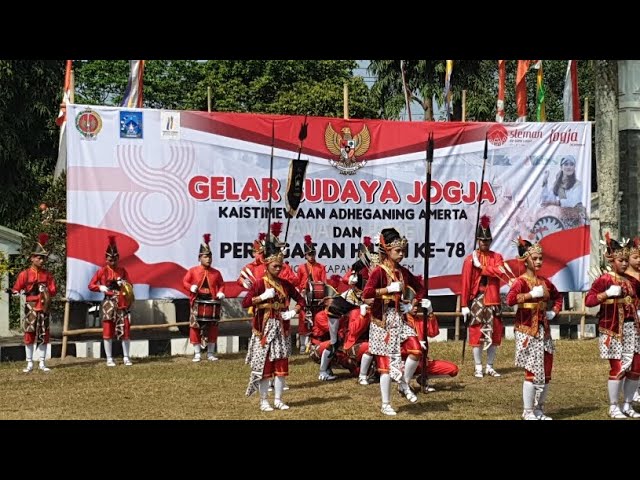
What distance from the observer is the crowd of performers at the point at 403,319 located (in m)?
8.72

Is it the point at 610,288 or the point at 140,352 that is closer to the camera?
the point at 610,288

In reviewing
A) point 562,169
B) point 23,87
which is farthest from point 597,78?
point 23,87

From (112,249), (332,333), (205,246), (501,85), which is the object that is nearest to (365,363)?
(332,333)

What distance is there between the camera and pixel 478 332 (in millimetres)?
11867

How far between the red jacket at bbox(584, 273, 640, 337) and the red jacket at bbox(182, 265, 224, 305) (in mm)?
6475

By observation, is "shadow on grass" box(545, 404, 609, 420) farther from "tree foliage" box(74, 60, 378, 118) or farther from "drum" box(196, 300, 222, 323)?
"tree foliage" box(74, 60, 378, 118)

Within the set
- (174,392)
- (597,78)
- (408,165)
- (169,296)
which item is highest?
(597,78)

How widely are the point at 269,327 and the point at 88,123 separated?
6.25 meters

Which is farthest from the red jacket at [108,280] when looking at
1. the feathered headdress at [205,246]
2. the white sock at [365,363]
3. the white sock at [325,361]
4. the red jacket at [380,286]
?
the red jacket at [380,286]

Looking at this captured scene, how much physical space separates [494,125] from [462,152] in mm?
732

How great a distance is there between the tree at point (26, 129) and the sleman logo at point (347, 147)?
11.0m

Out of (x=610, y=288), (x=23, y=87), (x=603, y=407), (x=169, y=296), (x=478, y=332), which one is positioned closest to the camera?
(x=610, y=288)

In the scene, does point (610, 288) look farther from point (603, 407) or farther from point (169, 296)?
point (169, 296)

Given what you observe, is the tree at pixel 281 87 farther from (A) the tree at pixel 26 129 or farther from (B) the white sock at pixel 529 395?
(B) the white sock at pixel 529 395
